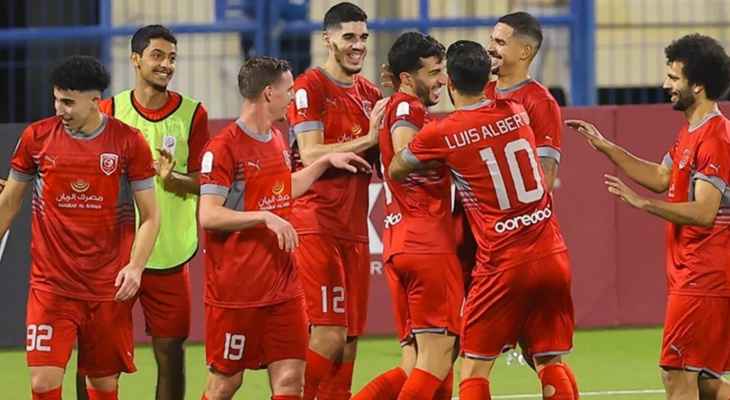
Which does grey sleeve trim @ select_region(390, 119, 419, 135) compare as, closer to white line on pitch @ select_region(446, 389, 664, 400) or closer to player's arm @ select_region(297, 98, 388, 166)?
player's arm @ select_region(297, 98, 388, 166)

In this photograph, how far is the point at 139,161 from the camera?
335 inches

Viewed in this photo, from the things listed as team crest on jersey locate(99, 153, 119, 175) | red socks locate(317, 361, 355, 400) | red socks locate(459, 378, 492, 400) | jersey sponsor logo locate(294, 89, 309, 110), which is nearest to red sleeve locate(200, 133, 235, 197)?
team crest on jersey locate(99, 153, 119, 175)

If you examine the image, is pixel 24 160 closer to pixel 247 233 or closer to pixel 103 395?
pixel 247 233

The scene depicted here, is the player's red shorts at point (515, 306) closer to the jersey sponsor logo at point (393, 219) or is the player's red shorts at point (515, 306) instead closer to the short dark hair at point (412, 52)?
the jersey sponsor logo at point (393, 219)

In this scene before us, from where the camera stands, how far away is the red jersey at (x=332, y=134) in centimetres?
941

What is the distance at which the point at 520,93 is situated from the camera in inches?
353

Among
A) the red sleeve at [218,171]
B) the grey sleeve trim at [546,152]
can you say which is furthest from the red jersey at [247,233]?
the grey sleeve trim at [546,152]

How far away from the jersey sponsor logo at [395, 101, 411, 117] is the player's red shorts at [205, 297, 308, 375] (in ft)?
3.53

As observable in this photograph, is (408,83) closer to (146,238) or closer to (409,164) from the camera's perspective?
(409,164)

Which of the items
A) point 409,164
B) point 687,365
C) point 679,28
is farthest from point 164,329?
point 679,28

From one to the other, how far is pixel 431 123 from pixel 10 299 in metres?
6.06

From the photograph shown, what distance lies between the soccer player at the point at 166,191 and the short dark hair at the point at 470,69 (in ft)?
5.67

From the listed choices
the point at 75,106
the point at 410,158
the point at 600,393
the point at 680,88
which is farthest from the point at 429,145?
the point at 600,393

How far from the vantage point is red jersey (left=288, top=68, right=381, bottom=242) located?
Result: 9.41m
